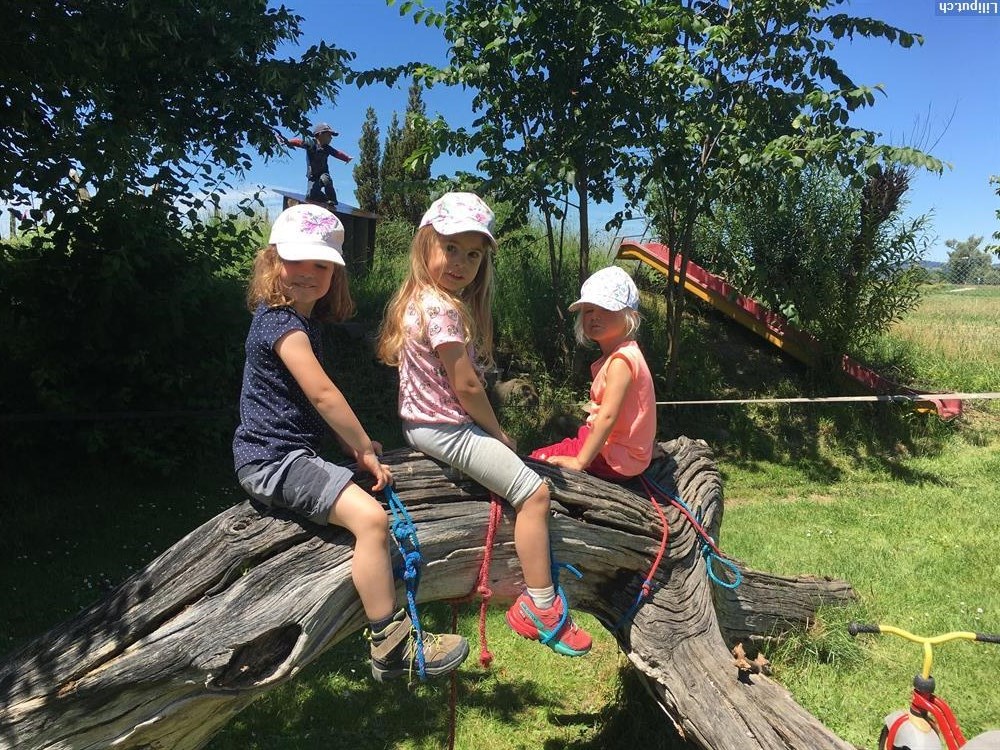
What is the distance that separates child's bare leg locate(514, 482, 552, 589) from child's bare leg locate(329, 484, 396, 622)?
19.5 inches

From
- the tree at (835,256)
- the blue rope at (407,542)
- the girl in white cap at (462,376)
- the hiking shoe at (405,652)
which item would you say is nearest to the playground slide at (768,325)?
the tree at (835,256)

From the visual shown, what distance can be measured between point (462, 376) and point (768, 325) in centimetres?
758

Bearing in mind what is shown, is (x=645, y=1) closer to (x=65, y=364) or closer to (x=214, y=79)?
(x=214, y=79)

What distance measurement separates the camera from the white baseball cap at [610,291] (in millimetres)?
2846

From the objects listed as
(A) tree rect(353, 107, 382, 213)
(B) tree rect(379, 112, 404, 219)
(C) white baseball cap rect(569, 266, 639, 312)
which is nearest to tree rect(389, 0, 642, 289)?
(C) white baseball cap rect(569, 266, 639, 312)

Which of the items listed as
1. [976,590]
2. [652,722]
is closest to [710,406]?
[976,590]

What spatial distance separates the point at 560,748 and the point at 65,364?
4594 millimetres

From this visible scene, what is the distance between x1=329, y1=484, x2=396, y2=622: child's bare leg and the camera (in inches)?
90.1

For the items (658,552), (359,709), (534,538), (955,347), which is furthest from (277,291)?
(955,347)

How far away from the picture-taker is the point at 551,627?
2.60 metres

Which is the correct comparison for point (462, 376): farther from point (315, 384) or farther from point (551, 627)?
point (551, 627)

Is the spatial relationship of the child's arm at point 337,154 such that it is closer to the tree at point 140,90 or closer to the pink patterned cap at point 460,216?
the tree at point 140,90

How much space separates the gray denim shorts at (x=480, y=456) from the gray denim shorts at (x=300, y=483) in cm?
34

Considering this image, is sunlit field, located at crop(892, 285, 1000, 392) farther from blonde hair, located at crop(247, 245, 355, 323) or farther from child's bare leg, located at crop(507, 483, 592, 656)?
blonde hair, located at crop(247, 245, 355, 323)
